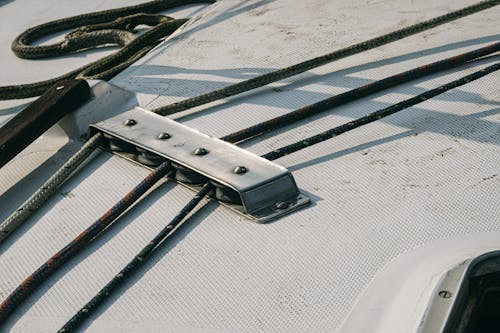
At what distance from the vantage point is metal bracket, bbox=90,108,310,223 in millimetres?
1491

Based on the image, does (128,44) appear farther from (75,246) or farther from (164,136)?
(75,246)

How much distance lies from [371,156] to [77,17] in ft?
5.11

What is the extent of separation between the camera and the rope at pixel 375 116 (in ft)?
5.47

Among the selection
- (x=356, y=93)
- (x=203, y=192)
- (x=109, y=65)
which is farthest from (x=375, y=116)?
(x=109, y=65)

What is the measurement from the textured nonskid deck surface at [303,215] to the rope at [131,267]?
2 cm

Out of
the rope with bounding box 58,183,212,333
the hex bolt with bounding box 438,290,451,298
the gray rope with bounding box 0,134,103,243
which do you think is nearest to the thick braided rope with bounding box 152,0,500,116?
the gray rope with bounding box 0,134,103,243

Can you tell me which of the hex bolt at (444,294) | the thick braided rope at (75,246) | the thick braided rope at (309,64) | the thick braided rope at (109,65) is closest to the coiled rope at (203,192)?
the thick braided rope at (75,246)

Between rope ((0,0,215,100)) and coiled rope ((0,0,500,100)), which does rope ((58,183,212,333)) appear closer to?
coiled rope ((0,0,500,100))

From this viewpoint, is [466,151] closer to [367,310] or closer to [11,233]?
[367,310]

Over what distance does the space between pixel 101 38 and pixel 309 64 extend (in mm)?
887

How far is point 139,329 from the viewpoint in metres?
1.28

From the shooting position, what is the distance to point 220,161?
158cm

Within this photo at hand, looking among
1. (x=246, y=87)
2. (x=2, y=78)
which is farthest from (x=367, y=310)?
(x=2, y=78)

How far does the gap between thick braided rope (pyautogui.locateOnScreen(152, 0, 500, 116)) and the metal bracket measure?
91 millimetres
